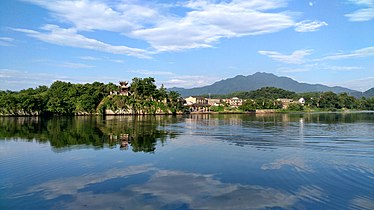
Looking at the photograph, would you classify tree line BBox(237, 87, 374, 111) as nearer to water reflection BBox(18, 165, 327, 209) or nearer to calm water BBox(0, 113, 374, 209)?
calm water BBox(0, 113, 374, 209)

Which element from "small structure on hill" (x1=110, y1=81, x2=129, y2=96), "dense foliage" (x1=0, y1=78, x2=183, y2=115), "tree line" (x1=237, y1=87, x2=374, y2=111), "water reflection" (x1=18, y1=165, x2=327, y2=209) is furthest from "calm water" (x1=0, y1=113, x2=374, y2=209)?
"tree line" (x1=237, y1=87, x2=374, y2=111)

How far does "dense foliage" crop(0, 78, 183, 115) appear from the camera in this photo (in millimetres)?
62922

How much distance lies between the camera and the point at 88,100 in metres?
71.4

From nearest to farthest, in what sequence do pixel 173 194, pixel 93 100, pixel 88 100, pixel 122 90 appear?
pixel 173 194, pixel 88 100, pixel 93 100, pixel 122 90

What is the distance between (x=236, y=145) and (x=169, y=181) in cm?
939

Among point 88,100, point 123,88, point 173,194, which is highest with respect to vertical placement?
point 123,88

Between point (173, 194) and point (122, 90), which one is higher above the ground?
point (122, 90)

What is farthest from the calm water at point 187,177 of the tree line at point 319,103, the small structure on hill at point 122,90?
the tree line at point 319,103

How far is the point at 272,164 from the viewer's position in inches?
520

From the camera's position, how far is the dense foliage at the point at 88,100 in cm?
6292

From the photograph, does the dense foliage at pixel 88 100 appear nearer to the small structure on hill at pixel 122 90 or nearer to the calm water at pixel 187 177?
the small structure on hill at pixel 122 90

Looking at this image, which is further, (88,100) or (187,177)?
(88,100)

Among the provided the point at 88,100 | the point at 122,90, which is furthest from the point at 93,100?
the point at 122,90

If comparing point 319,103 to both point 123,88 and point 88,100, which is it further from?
point 88,100
